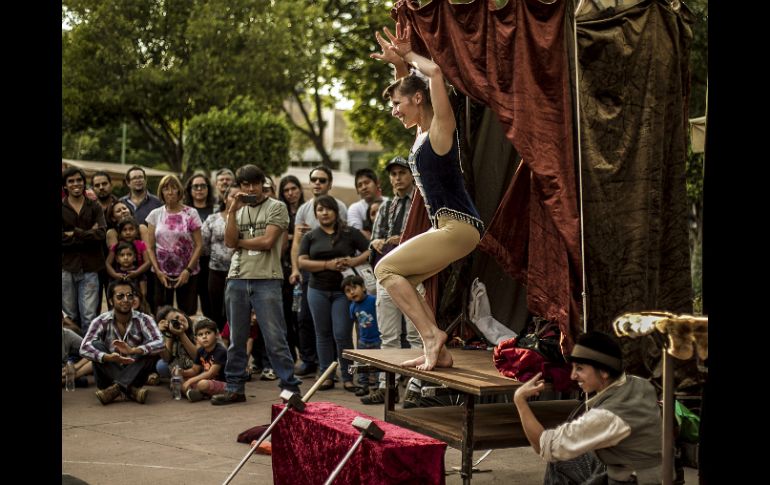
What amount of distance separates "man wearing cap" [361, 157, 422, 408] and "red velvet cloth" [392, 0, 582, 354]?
2.66m

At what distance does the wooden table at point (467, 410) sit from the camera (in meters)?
5.61

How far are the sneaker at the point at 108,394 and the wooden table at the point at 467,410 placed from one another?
3.07 m

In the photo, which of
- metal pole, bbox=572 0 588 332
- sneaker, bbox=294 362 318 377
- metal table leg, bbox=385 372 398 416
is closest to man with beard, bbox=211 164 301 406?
sneaker, bbox=294 362 318 377

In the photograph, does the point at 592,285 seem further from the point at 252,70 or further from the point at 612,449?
the point at 252,70

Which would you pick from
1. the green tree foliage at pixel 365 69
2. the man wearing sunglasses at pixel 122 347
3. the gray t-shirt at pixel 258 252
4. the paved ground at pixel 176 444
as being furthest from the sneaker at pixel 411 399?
the green tree foliage at pixel 365 69

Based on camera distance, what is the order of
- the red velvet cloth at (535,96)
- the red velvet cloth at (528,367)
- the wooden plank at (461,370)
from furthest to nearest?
the red velvet cloth at (528,367) → the red velvet cloth at (535,96) → the wooden plank at (461,370)

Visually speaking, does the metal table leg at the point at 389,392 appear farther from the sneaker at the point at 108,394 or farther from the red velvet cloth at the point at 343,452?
the sneaker at the point at 108,394

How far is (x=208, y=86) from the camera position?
2794cm

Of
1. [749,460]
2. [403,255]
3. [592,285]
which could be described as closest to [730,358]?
[749,460]

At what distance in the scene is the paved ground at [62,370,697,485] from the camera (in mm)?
6602

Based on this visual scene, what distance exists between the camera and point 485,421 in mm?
6199

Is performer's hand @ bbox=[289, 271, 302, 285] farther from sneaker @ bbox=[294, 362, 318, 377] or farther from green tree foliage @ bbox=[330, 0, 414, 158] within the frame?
green tree foliage @ bbox=[330, 0, 414, 158]

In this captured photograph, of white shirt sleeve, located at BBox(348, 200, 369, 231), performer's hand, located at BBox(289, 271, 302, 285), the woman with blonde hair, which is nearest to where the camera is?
performer's hand, located at BBox(289, 271, 302, 285)

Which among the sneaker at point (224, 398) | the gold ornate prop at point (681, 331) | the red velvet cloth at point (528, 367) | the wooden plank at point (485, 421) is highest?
the gold ornate prop at point (681, 331)
